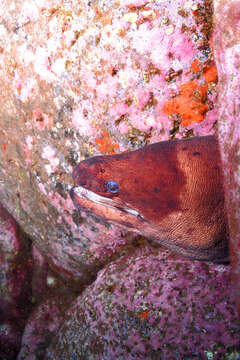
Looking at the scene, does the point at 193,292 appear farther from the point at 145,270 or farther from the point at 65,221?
the point at 65,221

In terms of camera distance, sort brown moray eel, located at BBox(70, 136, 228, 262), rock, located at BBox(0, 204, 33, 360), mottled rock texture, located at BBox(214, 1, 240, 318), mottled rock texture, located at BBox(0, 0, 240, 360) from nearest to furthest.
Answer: mottled rock texture, located at BBox(214, 1, 240, 318)
brown moray eel, located at BBox(70, 136, 228, 262)
mottled rock texture, located at BBox(0, 0, 240, 360)
rock, located at BBox(0, 204, 33, 360)

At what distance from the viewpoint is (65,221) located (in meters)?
2.59

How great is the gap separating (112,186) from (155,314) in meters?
0.95

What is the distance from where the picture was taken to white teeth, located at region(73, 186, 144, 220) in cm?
150

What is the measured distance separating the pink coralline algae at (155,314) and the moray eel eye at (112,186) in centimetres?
83

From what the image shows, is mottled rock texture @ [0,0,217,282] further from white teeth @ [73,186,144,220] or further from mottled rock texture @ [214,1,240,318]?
white teeth @ [73,186,144,220]

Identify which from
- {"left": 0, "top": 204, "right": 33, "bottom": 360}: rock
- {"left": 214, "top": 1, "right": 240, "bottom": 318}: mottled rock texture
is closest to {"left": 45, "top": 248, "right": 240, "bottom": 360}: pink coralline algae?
{"left": 214, "top": 1, "right": 240, "bottom": 318}: mottled rock texture

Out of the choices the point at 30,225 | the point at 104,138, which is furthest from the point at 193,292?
the point at 30,225

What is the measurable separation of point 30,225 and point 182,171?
2.44m

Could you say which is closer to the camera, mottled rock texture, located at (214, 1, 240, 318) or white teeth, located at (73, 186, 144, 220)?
mottled rock texture, located at (214, 1, 240, 318)

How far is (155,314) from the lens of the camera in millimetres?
1666

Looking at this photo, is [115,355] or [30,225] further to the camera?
[30,225]

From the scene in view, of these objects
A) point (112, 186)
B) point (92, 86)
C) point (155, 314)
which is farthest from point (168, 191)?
point (92, 86)

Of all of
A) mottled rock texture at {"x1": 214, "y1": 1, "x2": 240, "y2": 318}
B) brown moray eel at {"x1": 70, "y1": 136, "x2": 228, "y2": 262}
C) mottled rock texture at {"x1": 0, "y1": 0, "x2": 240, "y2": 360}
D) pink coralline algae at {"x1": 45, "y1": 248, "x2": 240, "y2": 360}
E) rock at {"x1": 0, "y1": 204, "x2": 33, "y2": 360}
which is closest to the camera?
mottled rock texture at {"x1": 214, "y1": 1, "x2": 240, "y2": 318}
